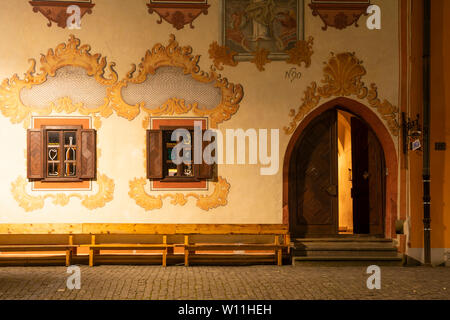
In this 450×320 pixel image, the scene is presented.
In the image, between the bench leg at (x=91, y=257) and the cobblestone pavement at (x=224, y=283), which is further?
the bench leg at (x=91, y=257)

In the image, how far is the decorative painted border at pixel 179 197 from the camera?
10.7 m

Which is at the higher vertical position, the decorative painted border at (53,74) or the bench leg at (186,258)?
the decorative painted border at (53,74)

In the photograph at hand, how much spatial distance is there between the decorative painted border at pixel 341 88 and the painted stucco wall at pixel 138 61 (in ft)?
0.33

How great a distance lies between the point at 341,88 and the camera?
10766mm

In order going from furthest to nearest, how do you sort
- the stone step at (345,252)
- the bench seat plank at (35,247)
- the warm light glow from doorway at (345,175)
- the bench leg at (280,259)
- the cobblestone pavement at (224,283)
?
1. the warm light glow from doorway at (345,175)
2. the stone step at (345,252)
3. the bench leg at (280,259)
4. the bench seat plank at (35,247)
5. the cobblestone pavement at (224,283)

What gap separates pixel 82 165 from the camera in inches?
417

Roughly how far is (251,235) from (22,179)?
452 centimetres

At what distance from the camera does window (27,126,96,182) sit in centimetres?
1052

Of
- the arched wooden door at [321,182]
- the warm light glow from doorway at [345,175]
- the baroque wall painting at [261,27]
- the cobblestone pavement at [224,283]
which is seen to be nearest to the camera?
the cobblestone pavement at [224,283]

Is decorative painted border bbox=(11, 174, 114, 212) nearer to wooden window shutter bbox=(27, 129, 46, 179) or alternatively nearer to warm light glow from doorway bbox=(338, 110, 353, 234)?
wooden window shutter bbox=(27, 129, 46, 179)

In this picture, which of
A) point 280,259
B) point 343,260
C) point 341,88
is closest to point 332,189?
point 343,260

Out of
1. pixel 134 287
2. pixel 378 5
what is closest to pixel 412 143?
pixel 378 5

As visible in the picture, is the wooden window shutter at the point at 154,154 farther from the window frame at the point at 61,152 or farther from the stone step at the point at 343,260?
the stone step at the point at 343,260

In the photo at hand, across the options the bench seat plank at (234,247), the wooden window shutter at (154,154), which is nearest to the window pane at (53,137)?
the wooden window shutter at (154,154)
